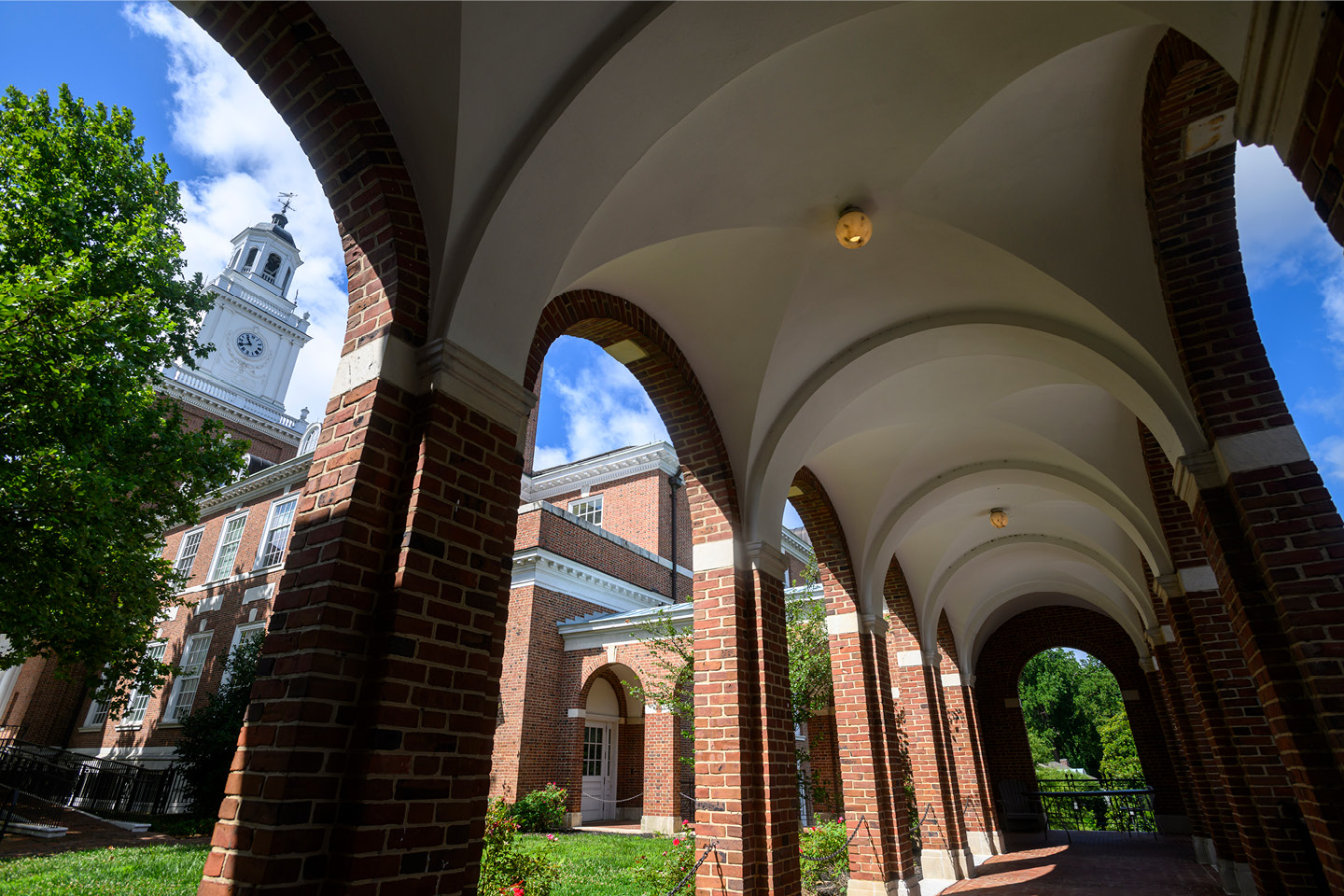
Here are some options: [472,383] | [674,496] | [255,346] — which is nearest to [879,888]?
[472,383]

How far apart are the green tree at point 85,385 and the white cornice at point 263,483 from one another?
8489 millimetres

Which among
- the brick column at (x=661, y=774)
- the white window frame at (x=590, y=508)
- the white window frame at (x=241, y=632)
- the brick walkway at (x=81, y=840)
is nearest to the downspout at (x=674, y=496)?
the white window frame at (x=590, y=508)

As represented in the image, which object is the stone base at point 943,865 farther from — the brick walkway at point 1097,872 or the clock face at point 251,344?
the clock face at point 251,344

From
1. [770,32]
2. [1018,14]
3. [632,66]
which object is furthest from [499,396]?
[1018,14]

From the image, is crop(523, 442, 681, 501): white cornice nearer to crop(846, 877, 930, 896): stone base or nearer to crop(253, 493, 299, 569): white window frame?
crop(253, 493, 299, 569): white window frame

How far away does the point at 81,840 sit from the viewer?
11273 millimetres

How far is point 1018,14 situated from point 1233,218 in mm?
2206

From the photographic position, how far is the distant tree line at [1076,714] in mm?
30969

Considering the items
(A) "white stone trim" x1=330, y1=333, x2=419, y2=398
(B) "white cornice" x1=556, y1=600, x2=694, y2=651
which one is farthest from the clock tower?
(A) "white stone trim" x1=330, y1=333, x2=419, y2=398

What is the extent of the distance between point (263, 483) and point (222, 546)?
258cm

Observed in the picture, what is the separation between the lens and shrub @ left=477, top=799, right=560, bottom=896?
562cm

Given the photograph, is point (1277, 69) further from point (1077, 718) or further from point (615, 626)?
point (1077, 718)

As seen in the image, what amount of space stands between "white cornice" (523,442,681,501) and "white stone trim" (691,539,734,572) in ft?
51.2

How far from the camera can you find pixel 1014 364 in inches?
286
